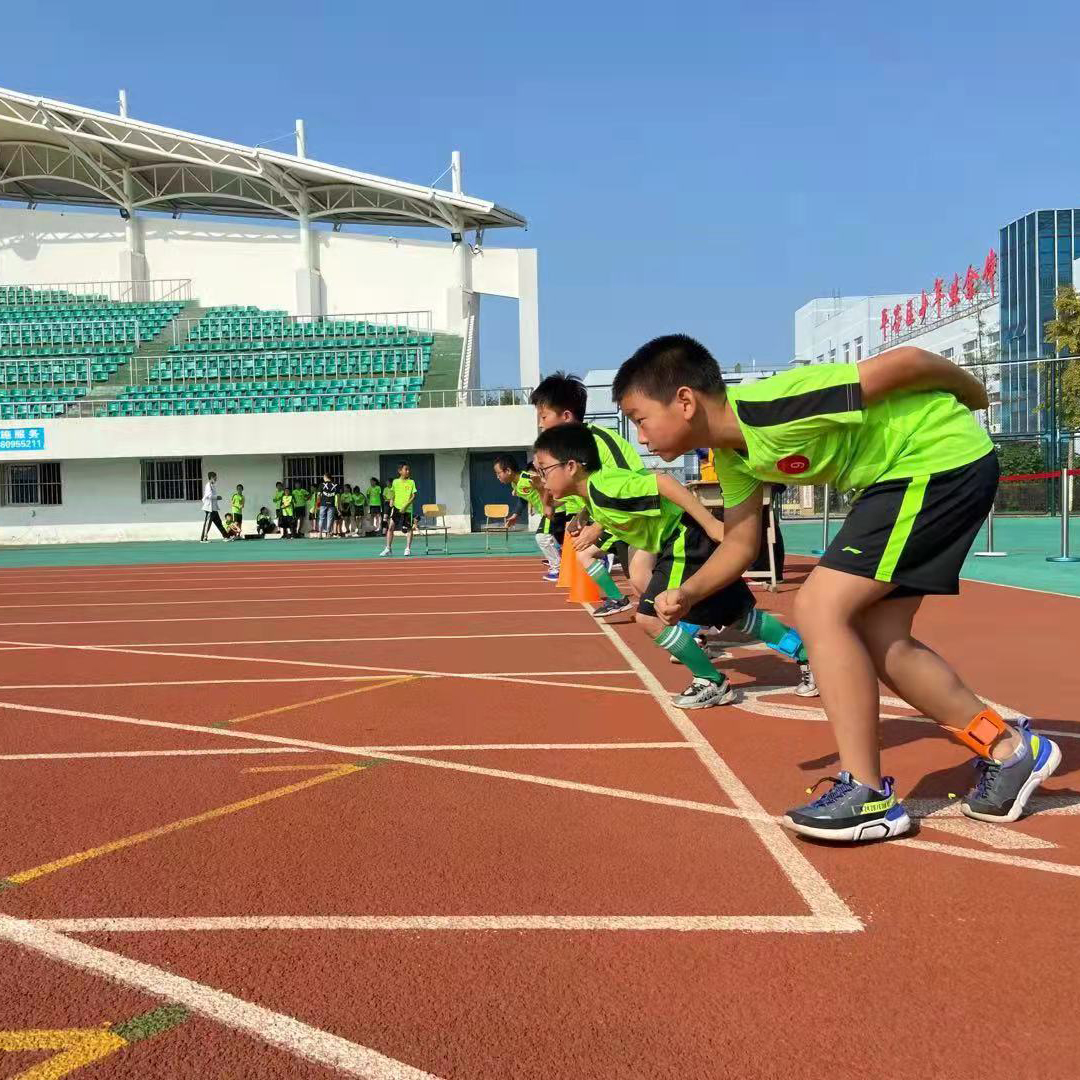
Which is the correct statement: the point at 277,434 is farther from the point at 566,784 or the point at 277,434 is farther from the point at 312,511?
the point at 566,784

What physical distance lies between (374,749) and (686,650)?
1.63 m

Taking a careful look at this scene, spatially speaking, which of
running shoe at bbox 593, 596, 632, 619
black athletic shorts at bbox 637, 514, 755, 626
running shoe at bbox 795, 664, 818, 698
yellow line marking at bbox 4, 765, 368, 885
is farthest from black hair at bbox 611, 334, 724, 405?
running shoe at bbox 593, 596, 632, 619

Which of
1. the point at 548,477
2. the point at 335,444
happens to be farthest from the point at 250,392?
the point at 548,477

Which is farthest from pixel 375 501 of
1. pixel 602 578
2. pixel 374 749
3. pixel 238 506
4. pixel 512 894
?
pixel 512 894

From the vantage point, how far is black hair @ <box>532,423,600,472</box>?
5773 millimetres

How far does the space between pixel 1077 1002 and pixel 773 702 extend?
3379mm

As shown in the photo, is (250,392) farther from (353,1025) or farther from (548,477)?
(353,1025)

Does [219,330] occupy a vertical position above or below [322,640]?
above

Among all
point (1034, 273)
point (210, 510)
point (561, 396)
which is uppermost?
point (1034, 273)

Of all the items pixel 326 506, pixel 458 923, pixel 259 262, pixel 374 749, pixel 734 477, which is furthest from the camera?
pixel 259 262

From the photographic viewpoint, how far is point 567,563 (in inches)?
487

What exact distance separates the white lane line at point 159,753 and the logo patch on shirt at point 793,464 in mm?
2432

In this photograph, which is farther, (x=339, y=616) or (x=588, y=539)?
(x=339, y=616)

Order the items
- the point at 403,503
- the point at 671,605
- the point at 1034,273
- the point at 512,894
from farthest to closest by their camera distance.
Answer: the point at 1034,273, the point at 403,503, the point at 671,605, the point at 512,894
